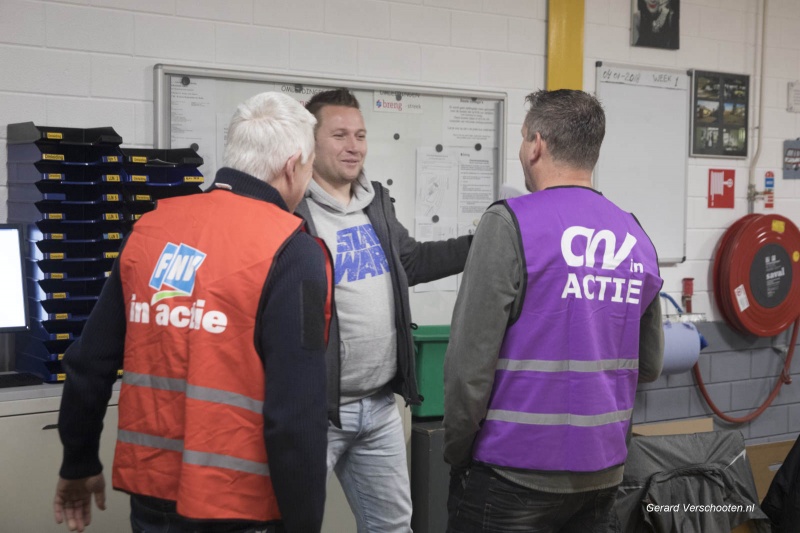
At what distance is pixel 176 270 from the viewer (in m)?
1.54

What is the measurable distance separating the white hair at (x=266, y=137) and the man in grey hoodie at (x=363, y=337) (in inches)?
28.9

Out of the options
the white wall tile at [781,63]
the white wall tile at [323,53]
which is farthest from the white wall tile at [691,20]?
the white wall tile at [323,53]

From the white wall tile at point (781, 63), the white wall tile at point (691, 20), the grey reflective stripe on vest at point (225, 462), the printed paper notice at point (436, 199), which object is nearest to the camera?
A: the grey reflective stripe on vest at point (225, 462)

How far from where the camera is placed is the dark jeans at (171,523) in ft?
4.93

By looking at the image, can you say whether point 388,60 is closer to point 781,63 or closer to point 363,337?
point 363,337

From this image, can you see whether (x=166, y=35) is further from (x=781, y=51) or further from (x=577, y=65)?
(x=781, y=51)

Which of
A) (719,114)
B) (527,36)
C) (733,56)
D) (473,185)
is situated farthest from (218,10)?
(733,56)

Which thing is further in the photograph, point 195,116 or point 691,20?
point 691,20

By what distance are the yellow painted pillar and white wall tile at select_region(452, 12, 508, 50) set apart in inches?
9.3

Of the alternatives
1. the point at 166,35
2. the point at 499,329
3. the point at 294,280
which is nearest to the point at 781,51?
the point at 166,35

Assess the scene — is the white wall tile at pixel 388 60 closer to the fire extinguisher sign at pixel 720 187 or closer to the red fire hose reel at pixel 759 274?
the fire extinguisher sign at pixel 720 187

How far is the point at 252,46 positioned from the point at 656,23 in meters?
2.15

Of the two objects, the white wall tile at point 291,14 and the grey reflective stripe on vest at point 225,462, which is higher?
the white wall tile at point 291,14

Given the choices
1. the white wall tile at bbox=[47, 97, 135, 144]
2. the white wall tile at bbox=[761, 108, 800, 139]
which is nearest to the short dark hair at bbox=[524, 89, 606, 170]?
the white wall tile at bbox=[47, 97, 135, 144]
